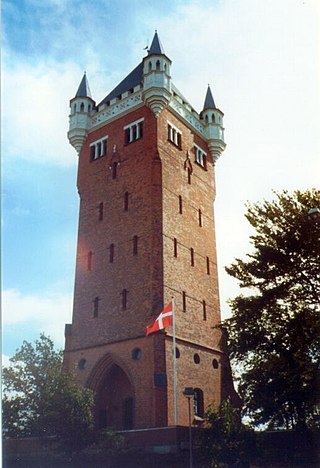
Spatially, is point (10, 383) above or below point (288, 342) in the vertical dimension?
below

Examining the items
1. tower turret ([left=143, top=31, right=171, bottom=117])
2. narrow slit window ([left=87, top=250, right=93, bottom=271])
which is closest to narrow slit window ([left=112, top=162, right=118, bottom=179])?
tower turret ([left=143, top=31, right=171, bottom=117])

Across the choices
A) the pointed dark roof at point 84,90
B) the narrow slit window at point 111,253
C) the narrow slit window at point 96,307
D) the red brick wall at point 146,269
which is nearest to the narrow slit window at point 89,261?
the red brick wall at point 146,269

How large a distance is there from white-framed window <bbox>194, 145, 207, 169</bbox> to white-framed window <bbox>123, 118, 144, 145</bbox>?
569 centimetres

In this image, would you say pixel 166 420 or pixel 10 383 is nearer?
pixel 10 383

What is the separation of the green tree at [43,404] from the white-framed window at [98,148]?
18415 mm

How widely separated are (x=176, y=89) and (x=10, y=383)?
2797cm

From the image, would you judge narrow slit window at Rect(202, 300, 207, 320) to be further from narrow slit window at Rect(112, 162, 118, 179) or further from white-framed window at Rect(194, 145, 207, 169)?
white-framed window at Rect(194, 145, 207, 169)

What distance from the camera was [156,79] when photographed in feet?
122

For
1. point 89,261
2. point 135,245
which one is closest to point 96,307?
point 89,261

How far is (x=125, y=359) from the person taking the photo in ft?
96.3

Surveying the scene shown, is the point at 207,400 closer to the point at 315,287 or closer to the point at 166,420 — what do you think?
the point at 166,420

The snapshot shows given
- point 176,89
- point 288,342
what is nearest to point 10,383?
point 288,342

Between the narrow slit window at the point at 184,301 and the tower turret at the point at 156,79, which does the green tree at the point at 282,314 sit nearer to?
the narrow slit window at the point at 184,301

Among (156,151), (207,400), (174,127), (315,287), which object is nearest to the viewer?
(315,287)
